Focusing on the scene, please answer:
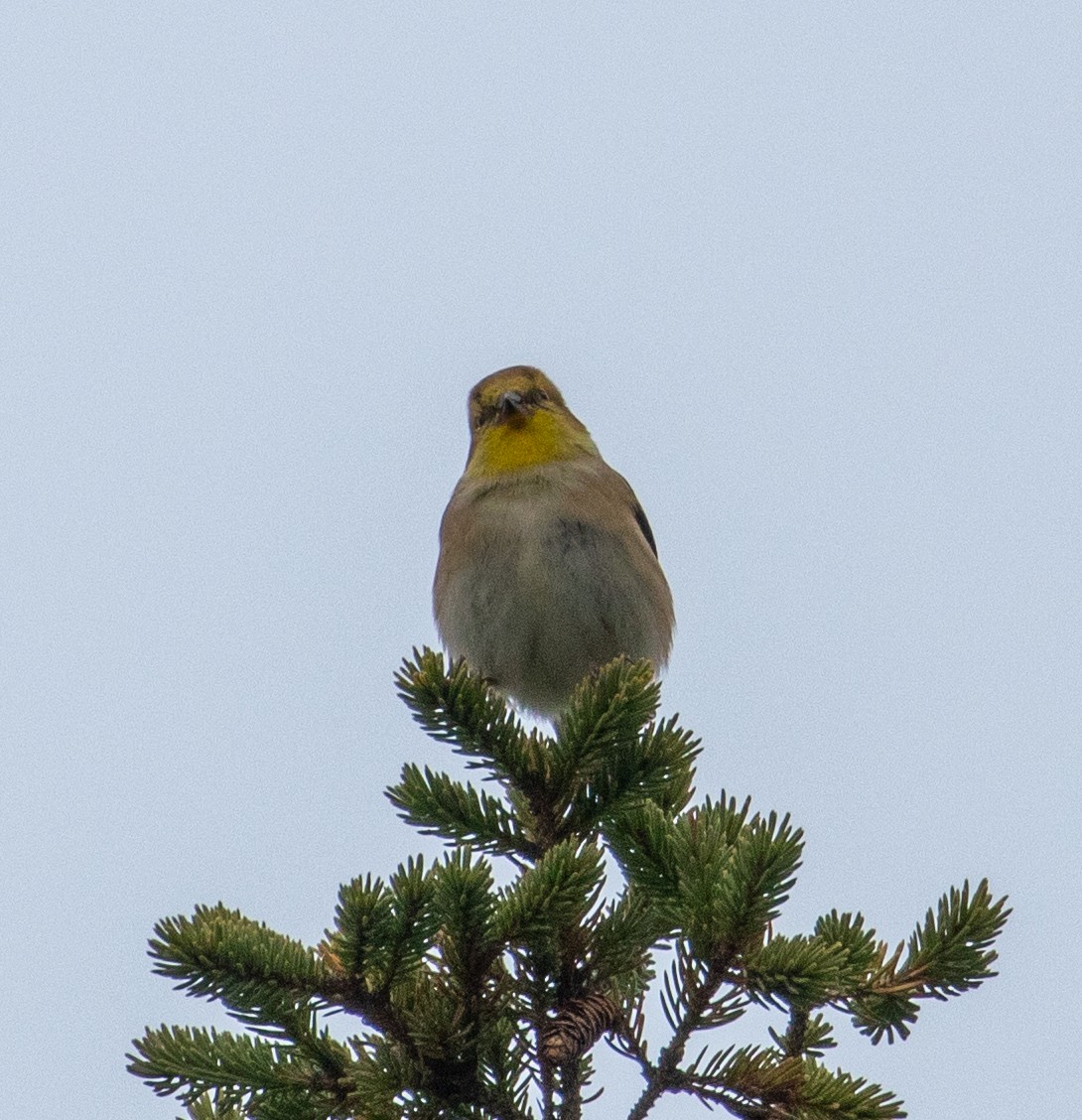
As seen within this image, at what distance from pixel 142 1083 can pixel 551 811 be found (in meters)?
1.12

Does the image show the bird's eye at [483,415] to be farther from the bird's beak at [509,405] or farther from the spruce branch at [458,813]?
the spruce branch at [458,813]

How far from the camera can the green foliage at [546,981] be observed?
2.69 metres

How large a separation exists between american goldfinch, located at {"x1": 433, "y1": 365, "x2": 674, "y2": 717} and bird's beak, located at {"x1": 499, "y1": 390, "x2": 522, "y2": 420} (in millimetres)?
204

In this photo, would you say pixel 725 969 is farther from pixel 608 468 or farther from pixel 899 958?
pixel 608 468

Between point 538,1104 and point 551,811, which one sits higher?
point 551,811

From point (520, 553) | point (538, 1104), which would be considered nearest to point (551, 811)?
point (538, 1104)

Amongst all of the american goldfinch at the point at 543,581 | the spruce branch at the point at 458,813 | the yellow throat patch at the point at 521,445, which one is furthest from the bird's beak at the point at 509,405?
the spruce branch at the point at 458,813

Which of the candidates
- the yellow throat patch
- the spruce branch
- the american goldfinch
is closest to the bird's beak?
the yellow throat patch

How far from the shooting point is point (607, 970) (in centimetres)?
A: 308

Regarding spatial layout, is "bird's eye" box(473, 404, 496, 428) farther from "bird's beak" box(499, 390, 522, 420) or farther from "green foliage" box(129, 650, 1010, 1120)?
"green foliage" box(129, 650, 1010, 1120)

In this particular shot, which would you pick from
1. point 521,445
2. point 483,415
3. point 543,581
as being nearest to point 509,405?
point 521,445

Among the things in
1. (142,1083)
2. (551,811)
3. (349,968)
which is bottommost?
(142,1083)

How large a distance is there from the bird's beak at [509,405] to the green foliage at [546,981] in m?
3.67

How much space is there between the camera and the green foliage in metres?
2.69
